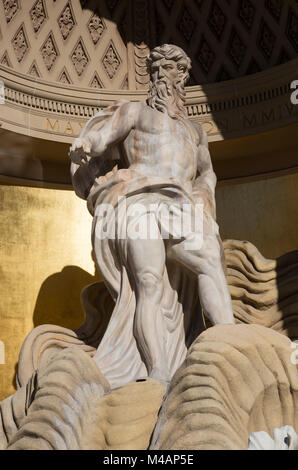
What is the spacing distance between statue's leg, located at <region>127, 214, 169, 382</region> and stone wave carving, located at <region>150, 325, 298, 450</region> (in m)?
1.00

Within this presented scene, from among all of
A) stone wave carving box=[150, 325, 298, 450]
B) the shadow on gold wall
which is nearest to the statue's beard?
the shadow on gold wall

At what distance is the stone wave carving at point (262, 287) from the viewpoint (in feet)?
22.1

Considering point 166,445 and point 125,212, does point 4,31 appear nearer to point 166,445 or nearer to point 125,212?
point 125,212

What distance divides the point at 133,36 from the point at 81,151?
8.94ft

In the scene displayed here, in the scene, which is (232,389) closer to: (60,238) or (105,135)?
(105,135)

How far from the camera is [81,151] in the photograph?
19.4 ft

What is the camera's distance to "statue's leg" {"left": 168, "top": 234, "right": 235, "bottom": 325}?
18.1 ft

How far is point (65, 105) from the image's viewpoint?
7820 mm

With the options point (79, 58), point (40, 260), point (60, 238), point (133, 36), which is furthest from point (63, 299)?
point (133, 36)

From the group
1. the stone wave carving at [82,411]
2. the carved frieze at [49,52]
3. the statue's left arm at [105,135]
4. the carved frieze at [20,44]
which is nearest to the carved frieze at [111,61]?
the carved frieze at [49,52]

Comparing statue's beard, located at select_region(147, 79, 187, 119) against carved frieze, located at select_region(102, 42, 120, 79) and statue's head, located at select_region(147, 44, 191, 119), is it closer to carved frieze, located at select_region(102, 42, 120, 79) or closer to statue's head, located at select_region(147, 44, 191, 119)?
statue's head, located at select_region(147, 44, 191, 119)

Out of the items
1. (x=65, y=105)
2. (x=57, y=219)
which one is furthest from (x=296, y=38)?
(x=57, y=219)

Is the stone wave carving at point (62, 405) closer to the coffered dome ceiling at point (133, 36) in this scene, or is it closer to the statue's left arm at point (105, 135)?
the statue's left arm at point (105, 135)
